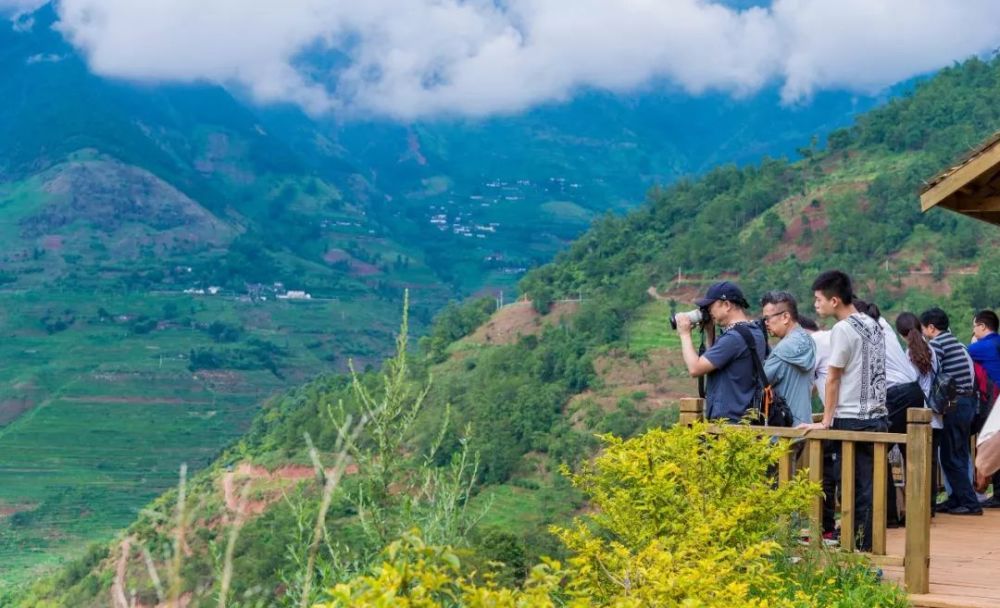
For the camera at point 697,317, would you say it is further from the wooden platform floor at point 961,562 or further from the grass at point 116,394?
the grass at point 116,394

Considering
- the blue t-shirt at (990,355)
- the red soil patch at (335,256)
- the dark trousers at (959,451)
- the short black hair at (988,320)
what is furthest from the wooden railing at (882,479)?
→ the red soil patch at (335,256)

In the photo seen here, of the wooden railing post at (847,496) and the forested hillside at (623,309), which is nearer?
the wooden railing post at (847,496)

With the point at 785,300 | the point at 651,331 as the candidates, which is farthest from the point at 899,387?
the point at 651,331

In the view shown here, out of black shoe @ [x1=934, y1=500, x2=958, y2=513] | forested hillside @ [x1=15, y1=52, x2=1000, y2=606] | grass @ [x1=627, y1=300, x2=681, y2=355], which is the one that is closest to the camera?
black shoe @ [x1=934, y1=500, x2=958, y2=513]

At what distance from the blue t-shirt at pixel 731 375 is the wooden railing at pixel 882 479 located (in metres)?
0.10

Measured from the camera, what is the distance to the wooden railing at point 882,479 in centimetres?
514

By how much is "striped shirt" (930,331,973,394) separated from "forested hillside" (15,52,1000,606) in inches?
889

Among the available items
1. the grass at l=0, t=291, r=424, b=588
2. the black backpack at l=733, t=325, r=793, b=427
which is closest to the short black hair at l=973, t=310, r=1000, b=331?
the black backpack at l=733, t=325, r=793, b=427

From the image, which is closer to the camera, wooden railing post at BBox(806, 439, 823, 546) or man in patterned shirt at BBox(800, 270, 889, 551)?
wooden railing post at BBox(806, 439, 823, 546)

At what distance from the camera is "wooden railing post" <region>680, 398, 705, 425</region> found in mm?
5840

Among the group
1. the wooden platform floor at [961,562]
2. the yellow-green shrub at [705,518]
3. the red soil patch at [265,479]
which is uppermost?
the yellow-green shrub at [705,518]

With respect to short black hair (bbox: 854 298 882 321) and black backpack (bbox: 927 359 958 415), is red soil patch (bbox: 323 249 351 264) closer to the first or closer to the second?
black backpack (bbox: 927 359 958 415)

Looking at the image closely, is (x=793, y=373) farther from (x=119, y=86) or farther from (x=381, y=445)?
(x=119, y=86)

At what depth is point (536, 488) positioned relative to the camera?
3938 cm
